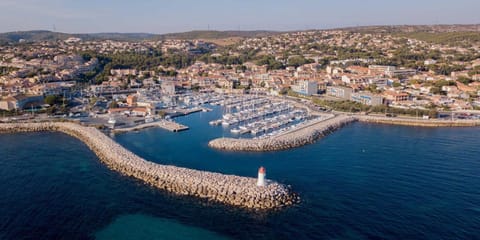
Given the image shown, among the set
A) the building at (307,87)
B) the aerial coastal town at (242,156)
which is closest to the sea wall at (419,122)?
the aerial coastal town at (242,156)

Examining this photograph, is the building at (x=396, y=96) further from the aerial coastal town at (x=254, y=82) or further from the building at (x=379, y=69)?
the building at (x=379, y=69)

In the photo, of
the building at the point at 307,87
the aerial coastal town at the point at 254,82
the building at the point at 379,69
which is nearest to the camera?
the aerial coastal town at the point at 254,82

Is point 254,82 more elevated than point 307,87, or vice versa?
point 254,82

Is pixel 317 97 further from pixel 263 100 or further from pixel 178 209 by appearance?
pixel 178 209

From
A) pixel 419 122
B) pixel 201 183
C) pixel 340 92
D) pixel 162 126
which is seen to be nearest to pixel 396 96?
pixel 419 122

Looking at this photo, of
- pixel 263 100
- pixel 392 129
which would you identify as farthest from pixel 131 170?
pixel 263 100

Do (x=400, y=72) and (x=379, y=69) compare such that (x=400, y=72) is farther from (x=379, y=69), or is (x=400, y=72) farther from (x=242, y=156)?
(x=242, y=156)

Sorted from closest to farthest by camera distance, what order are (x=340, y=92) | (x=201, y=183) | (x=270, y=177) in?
1. (x=201, y=183)
2. (x=270, y=177)
3. (x=340, y=92)
